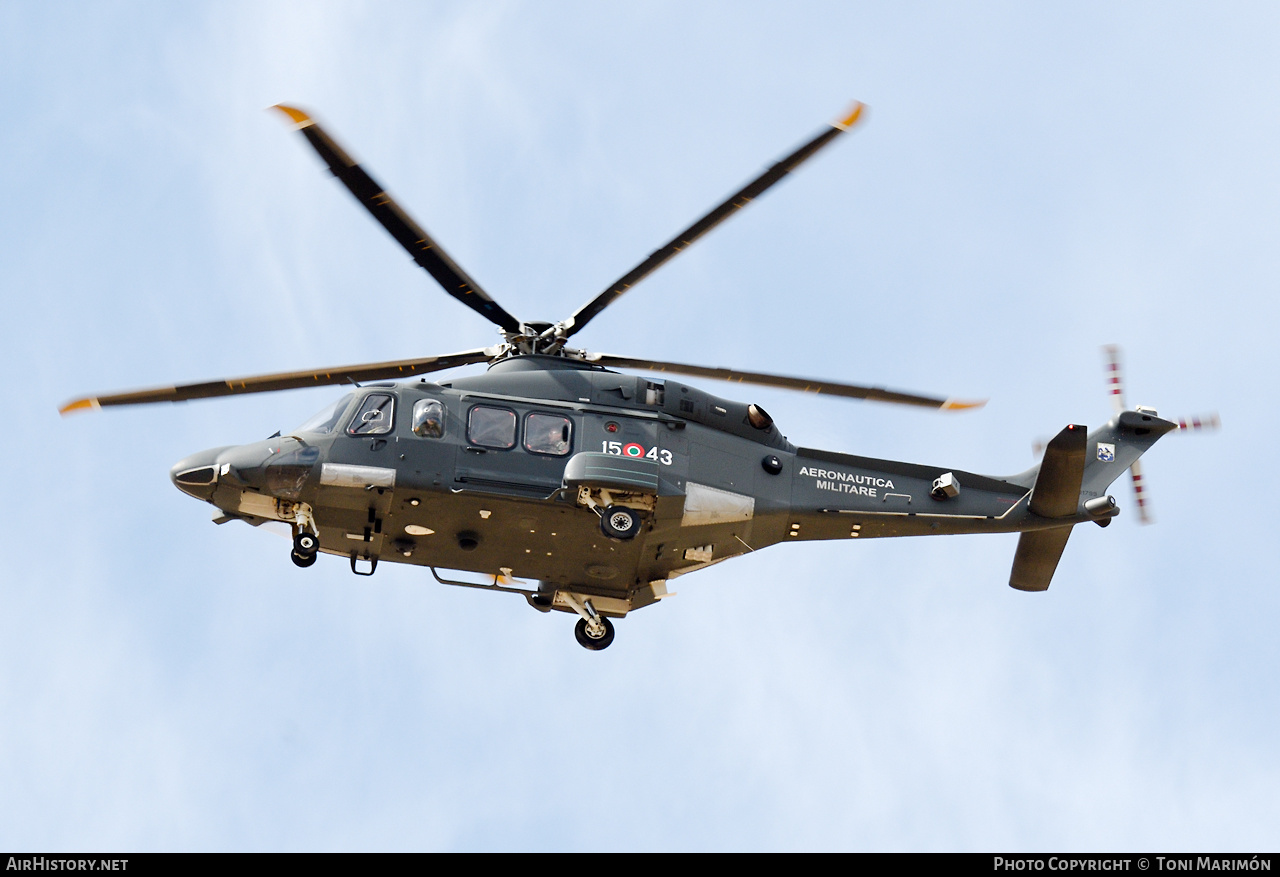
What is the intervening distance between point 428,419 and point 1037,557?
11.6 m

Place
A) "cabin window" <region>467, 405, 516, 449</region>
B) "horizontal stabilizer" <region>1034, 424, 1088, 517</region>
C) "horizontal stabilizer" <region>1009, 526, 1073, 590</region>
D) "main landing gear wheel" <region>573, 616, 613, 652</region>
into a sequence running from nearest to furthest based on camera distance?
"cabin window" <region>467, 405, 516, 449</region>, "horizontal stabilizer" <region>1034, 424, 1088, 517</region>, "main landing gear wheel" <region>573, 616, 613, 652</region>, "horizontal stabilizer" <region>1009, 526, 1073, 590</region>

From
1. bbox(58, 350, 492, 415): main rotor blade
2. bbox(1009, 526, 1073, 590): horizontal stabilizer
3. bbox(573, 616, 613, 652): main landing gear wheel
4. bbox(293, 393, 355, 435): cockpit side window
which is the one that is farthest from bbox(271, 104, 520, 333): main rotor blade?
bbox(1009, 526, 1073, 590): horizontal stabilizer

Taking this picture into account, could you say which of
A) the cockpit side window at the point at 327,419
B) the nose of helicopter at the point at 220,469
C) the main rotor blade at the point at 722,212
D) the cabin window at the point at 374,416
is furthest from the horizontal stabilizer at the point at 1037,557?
the nose of helicopter at the point at 220,469

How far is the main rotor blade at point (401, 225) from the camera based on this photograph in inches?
862

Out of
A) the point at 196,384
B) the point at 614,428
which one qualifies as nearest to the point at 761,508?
the point at 614,428

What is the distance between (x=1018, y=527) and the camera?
27.3 m

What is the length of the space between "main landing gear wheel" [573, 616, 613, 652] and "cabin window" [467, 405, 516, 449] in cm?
374

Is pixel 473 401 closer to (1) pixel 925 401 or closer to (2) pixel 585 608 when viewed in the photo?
(2) pixel 585 608

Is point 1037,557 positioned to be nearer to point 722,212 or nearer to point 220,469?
point 722,212

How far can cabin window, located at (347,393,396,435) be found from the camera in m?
24.6

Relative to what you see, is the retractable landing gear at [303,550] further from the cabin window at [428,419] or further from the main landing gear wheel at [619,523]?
the main landing gear wheel at [619,523]

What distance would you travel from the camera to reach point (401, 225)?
23391 millimetres

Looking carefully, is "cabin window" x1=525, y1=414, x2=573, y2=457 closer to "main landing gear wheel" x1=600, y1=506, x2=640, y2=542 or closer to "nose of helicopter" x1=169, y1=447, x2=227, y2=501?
"main landing gear wheel" x1=600, y1=506, x2=640, y2=542
